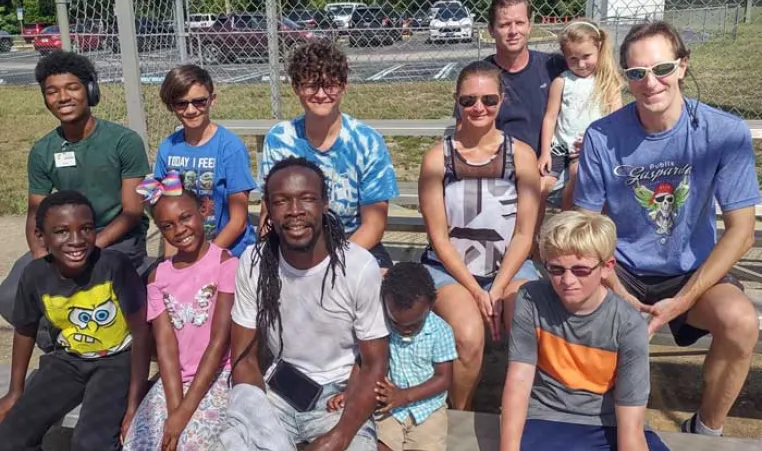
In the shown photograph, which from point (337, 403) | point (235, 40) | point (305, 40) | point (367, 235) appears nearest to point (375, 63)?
point (235, 40)

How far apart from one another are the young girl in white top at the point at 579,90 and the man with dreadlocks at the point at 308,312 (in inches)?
66.2

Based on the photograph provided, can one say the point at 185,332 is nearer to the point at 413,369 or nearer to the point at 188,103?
the point at 413,369

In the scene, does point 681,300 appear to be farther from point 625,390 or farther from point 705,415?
point 625,390

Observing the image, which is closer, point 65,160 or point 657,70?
point 657,70

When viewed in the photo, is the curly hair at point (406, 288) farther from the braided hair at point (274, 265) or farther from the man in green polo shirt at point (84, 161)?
the man in green polo shirt at point (84, 161)

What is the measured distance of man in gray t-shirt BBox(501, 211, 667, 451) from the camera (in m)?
2.23

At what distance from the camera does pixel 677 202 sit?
2791 mm

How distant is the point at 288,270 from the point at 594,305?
1.00 m

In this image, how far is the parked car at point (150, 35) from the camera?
6652 millimetres

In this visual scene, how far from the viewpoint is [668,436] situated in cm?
242

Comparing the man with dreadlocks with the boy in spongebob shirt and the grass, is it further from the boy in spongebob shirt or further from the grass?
the grass

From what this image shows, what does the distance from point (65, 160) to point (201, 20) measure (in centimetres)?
591

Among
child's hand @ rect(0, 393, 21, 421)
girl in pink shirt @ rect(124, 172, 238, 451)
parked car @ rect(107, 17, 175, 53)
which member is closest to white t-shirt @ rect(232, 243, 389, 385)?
girl in pink shirt @ rect(124, 172, 238, 451)

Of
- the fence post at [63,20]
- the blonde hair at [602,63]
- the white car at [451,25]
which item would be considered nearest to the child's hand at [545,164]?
the blonde hair at [602,63]
